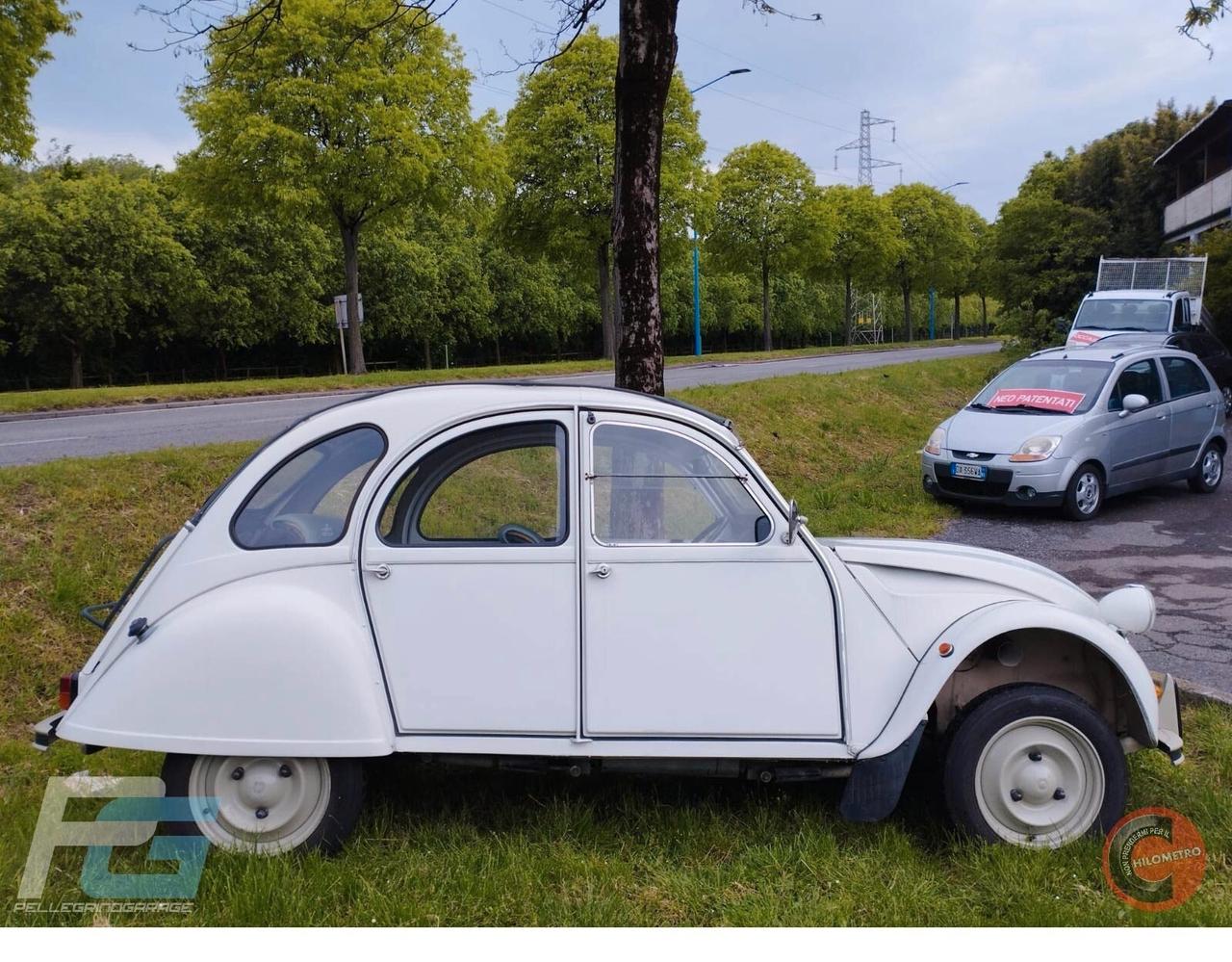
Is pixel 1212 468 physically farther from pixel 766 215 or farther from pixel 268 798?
pixel 766 215

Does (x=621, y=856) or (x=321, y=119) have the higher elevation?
(x=321, y=119)

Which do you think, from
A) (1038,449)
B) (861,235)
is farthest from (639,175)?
(861,235)

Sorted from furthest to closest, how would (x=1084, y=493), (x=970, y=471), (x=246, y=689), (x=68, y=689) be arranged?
1. (x=970, y=471)
2. (x=1084, y=493)
3. (x=68, y=689)
4. (x=246, y=689)

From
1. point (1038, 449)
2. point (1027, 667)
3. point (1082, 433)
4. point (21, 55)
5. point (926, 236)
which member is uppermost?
point (926, 236)

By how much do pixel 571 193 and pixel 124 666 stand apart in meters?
28.4

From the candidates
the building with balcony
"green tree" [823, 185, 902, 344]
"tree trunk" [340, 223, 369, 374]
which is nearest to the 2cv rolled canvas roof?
"tree trunk" [340, 223, 369, 374]

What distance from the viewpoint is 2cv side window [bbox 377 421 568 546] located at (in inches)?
138

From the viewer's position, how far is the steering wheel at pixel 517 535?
3.52 metres

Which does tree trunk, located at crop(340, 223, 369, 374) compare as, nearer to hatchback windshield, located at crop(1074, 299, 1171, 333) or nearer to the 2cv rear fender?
hatchback windshield, located at crop(1074, 299, 1171, 333)

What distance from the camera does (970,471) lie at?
33.1 feet

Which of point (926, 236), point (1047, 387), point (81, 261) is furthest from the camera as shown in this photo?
point (926, 236)

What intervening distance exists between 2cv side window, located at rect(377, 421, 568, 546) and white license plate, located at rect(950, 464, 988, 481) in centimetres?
757

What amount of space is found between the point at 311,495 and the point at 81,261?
123 ft

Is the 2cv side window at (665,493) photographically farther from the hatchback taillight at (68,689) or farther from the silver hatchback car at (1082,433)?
the silver hatchback car at (1082,433)
